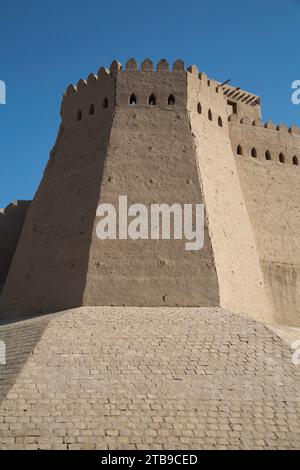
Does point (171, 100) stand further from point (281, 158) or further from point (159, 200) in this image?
point (281, 158)

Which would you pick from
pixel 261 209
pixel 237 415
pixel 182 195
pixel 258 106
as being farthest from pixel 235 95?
pixel 237 415

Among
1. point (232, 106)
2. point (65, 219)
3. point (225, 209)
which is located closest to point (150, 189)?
point (225, 209)

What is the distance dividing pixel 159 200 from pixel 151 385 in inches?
212

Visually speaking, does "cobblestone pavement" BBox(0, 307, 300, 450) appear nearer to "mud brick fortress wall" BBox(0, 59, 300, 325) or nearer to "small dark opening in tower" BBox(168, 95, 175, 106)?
"mud brick fortress wall" BBox(0, 59, 300, 325)

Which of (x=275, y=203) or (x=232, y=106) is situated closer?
(x=275, y=203)

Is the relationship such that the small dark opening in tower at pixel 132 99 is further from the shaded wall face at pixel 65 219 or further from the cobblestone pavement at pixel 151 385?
the cobblestone pavement at pixel 151 385

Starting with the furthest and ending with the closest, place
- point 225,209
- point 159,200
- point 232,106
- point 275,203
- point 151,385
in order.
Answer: point 232,106, point 275,203, point 225,209, point 159,200, point 151,385

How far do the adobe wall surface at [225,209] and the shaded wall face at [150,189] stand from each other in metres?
0.38

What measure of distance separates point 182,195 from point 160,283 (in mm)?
2388

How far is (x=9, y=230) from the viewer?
18453mm

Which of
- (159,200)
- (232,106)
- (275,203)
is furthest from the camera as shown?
(232,106)

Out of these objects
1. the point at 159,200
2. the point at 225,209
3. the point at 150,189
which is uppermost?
the point at 150,189

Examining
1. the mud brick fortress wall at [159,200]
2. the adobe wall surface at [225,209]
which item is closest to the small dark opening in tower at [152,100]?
the mud brick fortress wall at [159,200]
